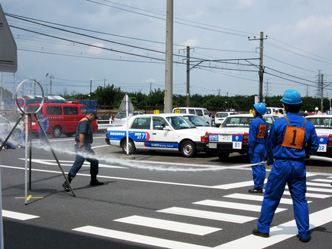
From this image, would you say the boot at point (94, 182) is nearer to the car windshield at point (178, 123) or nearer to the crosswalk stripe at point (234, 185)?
the crosswalk stripe at point (234, 185)

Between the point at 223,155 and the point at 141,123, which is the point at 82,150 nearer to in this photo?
the point at 223,155

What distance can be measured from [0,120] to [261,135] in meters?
5.99

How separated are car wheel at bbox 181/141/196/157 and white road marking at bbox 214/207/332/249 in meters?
9.00

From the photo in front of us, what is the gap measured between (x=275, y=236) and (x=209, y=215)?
1.40 metres

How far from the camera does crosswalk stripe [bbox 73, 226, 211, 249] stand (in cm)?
522

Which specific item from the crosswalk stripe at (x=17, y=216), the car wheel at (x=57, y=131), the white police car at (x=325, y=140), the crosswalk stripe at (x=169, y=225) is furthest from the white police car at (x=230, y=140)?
the car wheel at (x=57, y=131)

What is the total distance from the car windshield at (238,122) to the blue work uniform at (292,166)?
965 centimetres

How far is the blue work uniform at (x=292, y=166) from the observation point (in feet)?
17.4

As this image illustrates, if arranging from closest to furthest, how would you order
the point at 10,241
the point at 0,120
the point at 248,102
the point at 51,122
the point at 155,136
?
the point at 10,241, the point at 0,120, the point at 155,136, the point at 51,122, the point at 248,102

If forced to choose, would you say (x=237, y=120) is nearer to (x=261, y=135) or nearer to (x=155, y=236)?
(x=261, y=135)

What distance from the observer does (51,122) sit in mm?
26266

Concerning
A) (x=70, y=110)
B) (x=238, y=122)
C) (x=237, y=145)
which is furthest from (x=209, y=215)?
(x=70, y=110)

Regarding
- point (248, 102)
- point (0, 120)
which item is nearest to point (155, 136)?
point (0, 120)

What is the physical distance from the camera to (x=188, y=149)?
15812 mm
